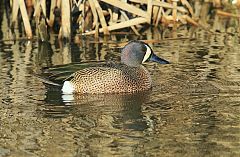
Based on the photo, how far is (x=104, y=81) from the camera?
8.26 m

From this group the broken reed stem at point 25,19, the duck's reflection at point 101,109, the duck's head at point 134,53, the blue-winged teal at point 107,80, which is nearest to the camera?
the duck's reflection at point 101,109

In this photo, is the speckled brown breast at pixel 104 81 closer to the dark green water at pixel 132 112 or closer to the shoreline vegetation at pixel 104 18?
the dark green water at pixel 132 112

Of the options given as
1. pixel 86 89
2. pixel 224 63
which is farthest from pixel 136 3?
pixel 86 89

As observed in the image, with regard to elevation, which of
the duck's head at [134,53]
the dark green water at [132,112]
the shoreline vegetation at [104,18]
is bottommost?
the dark green water at [132,112]

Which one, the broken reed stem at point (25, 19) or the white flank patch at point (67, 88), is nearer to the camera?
the white flank patch at point (67, 88)

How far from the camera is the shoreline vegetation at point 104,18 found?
11.2 metres

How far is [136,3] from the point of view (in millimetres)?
12016

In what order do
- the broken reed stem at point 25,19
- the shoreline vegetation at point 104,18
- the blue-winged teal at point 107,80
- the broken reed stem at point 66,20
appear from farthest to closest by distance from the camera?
the shoreline vegetation at point 104,18, the broken reed stem at point 25,19, the broken reed stem at point 66,20, the blue-winged teal at point 107,80

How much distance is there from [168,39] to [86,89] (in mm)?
3538

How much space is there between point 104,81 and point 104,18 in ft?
11.0

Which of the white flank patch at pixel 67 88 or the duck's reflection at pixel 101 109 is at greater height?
the white flank patch at pixel 67 88

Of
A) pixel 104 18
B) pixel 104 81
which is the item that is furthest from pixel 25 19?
pixel 104 81

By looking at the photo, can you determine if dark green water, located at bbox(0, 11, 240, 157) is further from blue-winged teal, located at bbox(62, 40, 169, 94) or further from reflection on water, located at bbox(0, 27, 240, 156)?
blue-winged teal, located at bbox(62, 40, 169, 94)

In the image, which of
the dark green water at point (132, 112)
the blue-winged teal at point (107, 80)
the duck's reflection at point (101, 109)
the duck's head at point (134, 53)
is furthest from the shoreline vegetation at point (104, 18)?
the duck's reflection at point (101, 109)
